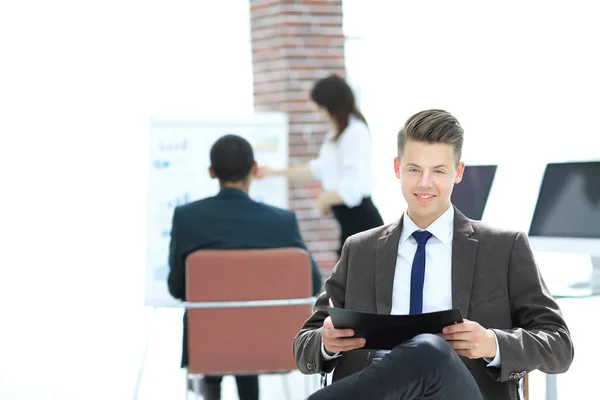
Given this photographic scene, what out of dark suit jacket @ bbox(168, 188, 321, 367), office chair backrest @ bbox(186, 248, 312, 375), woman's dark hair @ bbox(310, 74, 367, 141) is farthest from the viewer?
woman's dark hair @ bbox(310, 74, 367, 141)

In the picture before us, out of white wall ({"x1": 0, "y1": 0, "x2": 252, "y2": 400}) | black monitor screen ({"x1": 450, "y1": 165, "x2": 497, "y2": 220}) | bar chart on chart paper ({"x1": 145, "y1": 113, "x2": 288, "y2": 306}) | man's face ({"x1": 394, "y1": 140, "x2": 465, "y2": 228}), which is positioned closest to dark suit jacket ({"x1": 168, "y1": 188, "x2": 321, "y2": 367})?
black monitor screen ({"x1": 450, "y1": 165, "x2": 497, "y2": 220})

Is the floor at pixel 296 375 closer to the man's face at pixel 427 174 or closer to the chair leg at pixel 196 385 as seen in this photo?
the chair leg at pixel 196 385

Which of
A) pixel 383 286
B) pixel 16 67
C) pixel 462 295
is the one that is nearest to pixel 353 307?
pixel 383 286

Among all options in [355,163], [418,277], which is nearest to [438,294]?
[418,277]

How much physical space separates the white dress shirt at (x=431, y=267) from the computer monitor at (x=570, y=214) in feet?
4.82

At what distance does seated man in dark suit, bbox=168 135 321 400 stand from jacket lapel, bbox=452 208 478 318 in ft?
4.56

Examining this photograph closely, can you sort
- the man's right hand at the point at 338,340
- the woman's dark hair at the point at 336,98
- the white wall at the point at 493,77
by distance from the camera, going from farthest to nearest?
1. the white wall at the point at 493,77
2. the woman's dark hair at the point at 336,98
3. the man's right hand at the point at 338,340

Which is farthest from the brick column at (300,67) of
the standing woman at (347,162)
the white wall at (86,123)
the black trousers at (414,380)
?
the black trousers at (414,380)

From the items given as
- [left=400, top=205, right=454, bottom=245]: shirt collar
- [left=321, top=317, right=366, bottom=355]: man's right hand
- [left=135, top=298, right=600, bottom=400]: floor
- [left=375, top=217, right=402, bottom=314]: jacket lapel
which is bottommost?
[left=135, top=298, right=600, bottom=400]: floor

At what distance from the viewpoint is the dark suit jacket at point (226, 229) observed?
328 cm

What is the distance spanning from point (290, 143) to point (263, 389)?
75.3 inches

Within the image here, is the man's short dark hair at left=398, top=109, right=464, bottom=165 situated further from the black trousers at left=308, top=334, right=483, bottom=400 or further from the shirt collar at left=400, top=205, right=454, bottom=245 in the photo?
the black trousers at left=308, top=334, right=483, bottom=400

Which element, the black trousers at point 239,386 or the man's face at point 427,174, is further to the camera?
the black trousers at point 239,386

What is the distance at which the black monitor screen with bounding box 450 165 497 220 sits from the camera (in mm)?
3730
